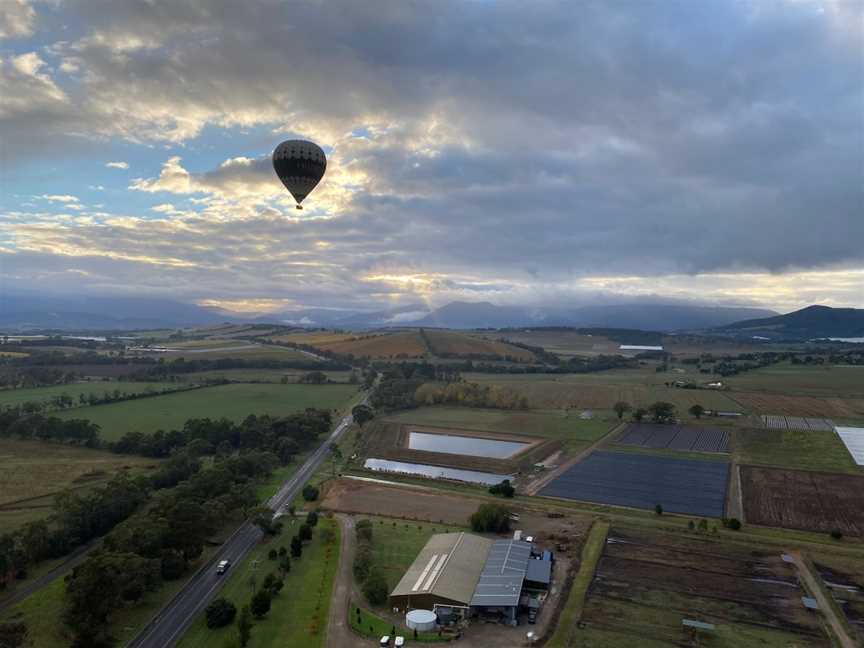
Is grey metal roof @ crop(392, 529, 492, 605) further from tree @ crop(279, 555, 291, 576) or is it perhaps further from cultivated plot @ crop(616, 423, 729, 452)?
cultivated plot @ crop(616, 423, 729, 452)

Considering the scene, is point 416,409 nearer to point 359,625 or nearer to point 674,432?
point 674,432

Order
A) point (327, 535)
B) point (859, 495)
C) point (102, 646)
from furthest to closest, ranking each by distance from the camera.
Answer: point (859, 495), point (327, 535), point (102, 646)

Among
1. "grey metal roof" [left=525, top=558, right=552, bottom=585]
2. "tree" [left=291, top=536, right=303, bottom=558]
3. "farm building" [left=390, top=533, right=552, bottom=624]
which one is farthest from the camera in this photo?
"tree" [left=291, top=536, right=303, bottom=558]

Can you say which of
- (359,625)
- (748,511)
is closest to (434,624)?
(359,625)

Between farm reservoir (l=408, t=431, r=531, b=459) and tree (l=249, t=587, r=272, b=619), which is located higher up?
tree (l=249, t=587, r=272, b=619)

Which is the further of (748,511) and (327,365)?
(327,365)

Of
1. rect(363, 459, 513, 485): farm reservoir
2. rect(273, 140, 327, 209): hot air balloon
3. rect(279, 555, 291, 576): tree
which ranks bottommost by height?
rect(363, 459, 513, 485): farm reservoir

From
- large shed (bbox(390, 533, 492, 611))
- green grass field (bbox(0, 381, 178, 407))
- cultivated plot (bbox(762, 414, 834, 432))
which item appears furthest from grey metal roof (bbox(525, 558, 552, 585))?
green grass field (bbox(0, 381, 178, 407))
